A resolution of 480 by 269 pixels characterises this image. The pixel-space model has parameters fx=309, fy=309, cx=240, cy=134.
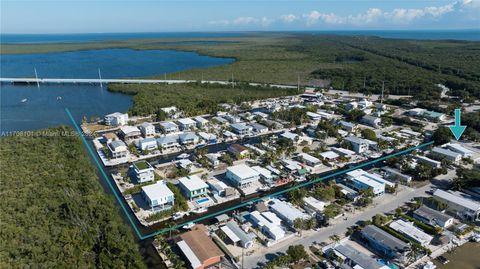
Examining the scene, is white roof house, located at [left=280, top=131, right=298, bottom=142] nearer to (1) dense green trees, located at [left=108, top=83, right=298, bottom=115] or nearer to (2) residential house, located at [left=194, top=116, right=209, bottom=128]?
(2) residential house, located at [left=194, top=116, right=209, bottom=128]

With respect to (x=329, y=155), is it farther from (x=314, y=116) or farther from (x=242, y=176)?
(x=314, y=116)

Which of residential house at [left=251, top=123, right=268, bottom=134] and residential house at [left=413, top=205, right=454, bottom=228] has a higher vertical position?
residential house at [left=251, top=123, right=268, bottom=134]

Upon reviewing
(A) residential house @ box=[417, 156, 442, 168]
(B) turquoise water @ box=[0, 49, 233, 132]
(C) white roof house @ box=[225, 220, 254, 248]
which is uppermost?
(B) turquoise water @ box=[0, 49, 233, 132]

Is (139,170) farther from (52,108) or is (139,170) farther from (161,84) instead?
(161,84)

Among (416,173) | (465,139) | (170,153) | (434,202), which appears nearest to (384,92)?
(465,139)

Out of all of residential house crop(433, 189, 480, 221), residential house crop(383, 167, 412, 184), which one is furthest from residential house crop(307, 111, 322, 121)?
residential house crop(433, 189, 480, 221)

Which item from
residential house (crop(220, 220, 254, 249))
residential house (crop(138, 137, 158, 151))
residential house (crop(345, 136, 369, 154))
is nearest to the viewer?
residential house (crop(220, 220, 254, 249))

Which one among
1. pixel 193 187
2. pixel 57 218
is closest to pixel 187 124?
pixel 193 187
